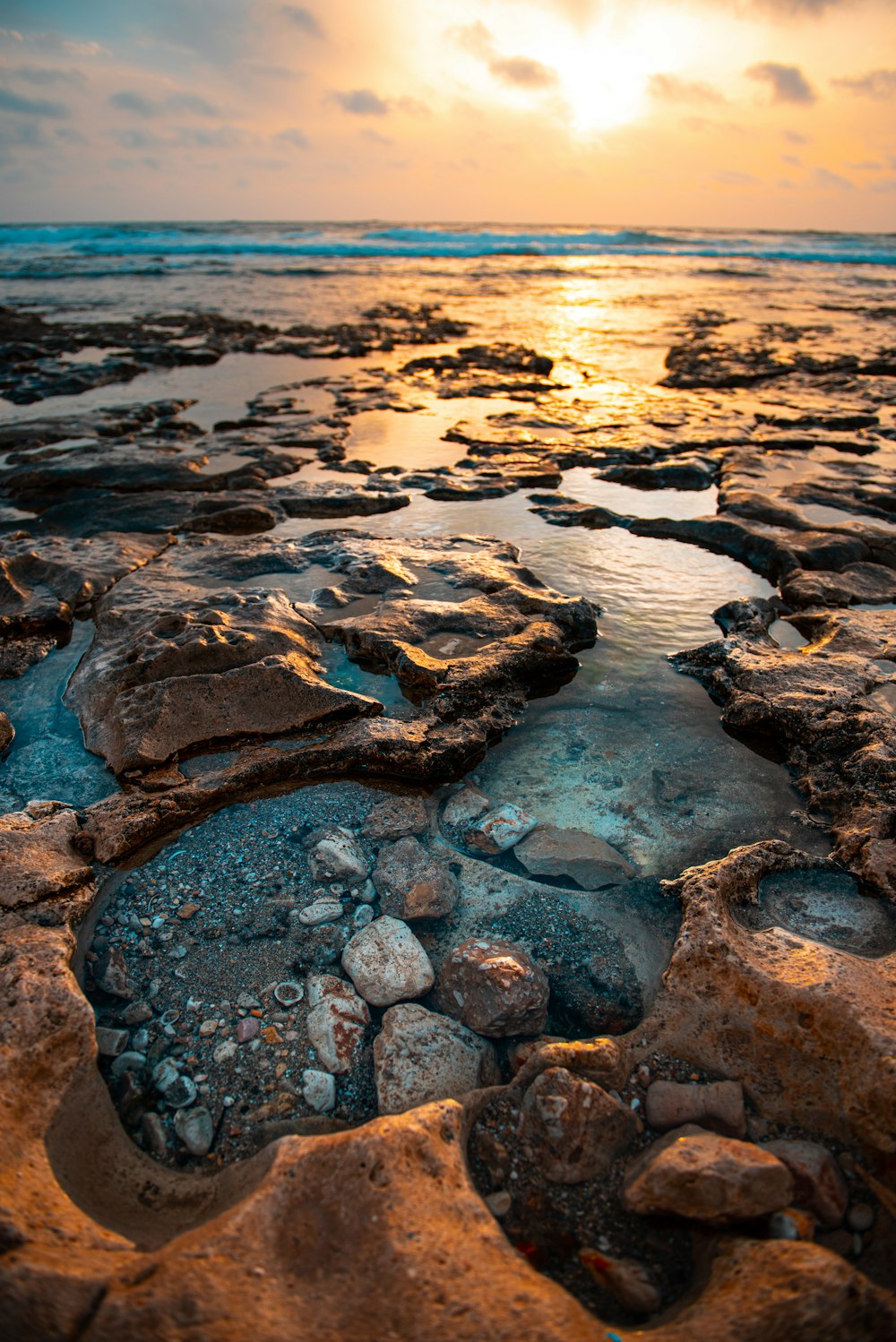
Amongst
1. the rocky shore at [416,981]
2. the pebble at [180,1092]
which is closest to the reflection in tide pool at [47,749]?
the rocky shore at [416,981]

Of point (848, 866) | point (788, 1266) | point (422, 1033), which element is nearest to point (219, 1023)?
point (422, 1033)

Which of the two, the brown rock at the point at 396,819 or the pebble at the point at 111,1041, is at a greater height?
the brown rock at the point at 396,819

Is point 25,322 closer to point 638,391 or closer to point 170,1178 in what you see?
point 638,391

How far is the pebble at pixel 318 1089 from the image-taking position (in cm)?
204

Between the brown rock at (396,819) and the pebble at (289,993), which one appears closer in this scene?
the pebble at (289,993)

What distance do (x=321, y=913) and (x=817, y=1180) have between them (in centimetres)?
169

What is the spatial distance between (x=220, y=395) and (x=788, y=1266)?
441 inches

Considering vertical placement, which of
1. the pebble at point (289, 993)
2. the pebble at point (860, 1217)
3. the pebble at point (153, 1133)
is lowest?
the pebble at point (153, 1133)

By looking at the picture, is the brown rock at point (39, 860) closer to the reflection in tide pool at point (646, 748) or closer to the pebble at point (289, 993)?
the pebble at point (289, 993)

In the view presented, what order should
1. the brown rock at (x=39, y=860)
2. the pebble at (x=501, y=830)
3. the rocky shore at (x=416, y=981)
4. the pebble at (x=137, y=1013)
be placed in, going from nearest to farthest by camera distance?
the rocky shore at (x=416, y=981) < the pebble at (x=137, y=1013) < the brown rock at (x=39, y=860) < the pebble at (x=501, y=830)

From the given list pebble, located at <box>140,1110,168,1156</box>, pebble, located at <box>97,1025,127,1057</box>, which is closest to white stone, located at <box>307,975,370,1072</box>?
pebble, located at <box>140,1110,168,1156</box>

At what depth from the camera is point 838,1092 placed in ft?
6.28

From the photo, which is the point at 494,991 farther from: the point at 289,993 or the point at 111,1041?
the point at 111,1041

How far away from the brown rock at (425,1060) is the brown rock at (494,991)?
0.06 meters
